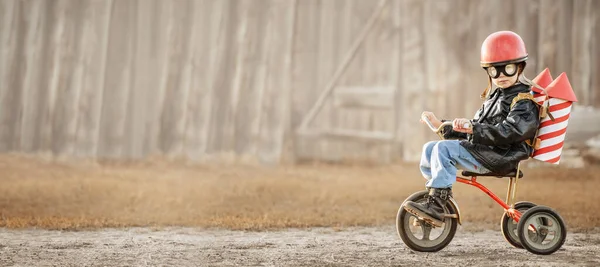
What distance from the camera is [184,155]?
8.74 metres

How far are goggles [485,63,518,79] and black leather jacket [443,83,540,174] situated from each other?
0.09 meters

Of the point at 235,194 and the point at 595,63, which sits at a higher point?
the point at 595,63

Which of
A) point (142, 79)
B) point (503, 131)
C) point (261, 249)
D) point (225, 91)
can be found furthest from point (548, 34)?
point (261, 249)

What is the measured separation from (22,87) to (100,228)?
4728 millimetres

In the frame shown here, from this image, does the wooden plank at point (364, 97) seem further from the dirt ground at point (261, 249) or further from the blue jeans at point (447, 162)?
the blue jeans at point (447, 162)

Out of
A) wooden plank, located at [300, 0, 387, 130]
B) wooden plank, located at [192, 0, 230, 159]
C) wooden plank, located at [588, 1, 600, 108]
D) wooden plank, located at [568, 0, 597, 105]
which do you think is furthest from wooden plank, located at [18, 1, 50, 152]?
wooden plank, located at [588, 1, 600, 108]

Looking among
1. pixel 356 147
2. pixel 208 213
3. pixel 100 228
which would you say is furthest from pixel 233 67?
pixel 100 228

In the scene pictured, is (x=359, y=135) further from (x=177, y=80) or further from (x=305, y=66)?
(x=177, y=80)

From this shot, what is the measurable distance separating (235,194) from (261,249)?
2943 millimetres

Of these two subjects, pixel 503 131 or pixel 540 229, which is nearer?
pixel 503 131

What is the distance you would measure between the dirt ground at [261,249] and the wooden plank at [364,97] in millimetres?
4370

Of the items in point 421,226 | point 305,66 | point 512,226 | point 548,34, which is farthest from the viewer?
point 305,66

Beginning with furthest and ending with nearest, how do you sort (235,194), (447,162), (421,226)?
(235,194)
(421,226)
(447,162)

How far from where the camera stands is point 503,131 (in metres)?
3.39
